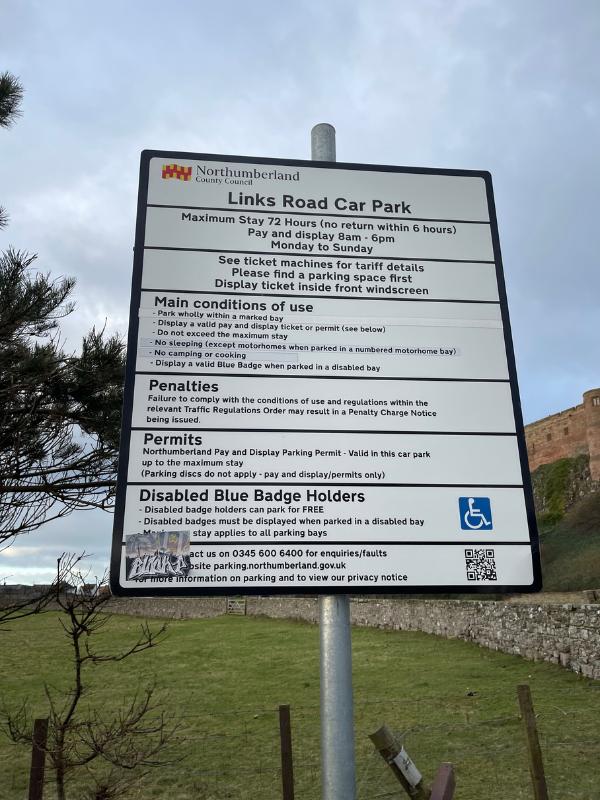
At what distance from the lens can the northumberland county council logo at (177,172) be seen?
2.40 meters

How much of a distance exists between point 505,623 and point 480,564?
584 inches

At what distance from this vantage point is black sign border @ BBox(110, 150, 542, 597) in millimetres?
1842

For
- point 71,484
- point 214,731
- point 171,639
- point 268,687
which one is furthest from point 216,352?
point 171,639

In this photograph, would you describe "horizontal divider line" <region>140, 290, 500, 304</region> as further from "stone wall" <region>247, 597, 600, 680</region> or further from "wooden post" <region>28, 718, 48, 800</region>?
"stone wall" <region>247, 597, 600, 680</region>

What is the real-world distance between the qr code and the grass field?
5112 mm

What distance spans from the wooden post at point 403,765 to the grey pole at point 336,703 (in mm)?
877

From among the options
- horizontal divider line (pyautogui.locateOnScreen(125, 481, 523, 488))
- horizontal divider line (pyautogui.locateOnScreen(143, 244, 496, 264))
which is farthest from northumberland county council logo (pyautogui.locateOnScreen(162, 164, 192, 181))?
horizontal divider line (pyautogui.locateOnScreen(125, 481, 523, 488))

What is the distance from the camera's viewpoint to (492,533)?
78.3 inches

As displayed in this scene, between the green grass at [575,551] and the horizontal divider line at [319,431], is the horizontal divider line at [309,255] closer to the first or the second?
the horizontal divider line at [319,431]

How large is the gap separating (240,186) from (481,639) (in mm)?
16506

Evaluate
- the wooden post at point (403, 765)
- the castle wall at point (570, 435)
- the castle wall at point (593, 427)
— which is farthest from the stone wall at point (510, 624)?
the castle wall at point (570, 435)

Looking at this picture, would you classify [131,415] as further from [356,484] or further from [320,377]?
[356,484]

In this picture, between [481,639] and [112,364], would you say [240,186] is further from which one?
[481,639]

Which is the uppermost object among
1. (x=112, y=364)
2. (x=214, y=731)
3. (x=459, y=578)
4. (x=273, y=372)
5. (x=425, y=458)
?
(x=112, y=364)
